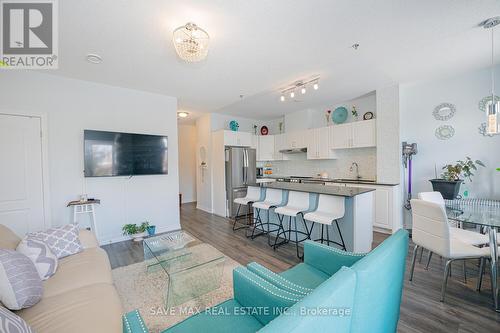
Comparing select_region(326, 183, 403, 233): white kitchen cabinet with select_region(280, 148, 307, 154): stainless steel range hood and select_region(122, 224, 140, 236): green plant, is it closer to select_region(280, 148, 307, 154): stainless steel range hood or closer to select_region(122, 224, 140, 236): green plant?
select_region(280, 148, 307, 154): stainless steel range hood

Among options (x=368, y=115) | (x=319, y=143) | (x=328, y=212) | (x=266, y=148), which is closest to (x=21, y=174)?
(x=328, y=212)

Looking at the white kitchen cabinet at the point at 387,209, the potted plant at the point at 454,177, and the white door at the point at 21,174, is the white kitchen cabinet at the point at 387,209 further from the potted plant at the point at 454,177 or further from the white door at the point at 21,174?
the white door at the point at 21,174

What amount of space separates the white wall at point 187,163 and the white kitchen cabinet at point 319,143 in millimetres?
4100

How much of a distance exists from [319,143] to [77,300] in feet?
16.3

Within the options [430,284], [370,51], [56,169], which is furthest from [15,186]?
[430,284]

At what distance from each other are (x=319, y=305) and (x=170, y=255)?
1970 mm

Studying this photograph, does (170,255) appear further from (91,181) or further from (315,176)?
(315,176)

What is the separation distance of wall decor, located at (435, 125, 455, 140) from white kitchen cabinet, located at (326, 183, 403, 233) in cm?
115

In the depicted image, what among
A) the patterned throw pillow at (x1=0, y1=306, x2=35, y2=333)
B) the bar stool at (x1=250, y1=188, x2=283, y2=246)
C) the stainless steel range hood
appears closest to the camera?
the patterned throw pillow at (x1=0, y1=306, x2=35, y2=333)

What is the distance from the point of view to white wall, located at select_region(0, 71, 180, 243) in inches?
117

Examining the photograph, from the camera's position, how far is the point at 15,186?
281 cm

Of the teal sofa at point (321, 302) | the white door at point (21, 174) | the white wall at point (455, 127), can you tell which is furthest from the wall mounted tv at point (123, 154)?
the white wall at point (455, 127)

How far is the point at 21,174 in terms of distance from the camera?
9.32 ft

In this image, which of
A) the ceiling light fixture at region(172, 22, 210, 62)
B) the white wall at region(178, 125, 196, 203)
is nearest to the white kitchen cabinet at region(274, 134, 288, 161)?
the white wall at region(178, 125, 196, 203)
